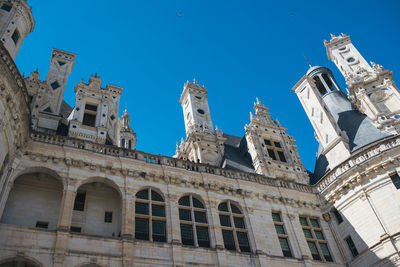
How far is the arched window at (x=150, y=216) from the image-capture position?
634 inches

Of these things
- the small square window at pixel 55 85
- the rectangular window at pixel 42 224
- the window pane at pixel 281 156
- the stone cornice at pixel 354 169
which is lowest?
the rectangular window at pixel 42 224

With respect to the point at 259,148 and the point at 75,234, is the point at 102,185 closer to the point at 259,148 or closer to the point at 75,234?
the point at 75,234

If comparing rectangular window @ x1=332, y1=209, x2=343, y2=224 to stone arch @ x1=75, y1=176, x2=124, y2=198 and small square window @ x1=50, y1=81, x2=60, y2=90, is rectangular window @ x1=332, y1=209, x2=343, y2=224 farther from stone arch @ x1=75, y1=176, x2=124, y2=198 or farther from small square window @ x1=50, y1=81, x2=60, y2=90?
small square window @ x1=50, y1=81, x2=60, y2=90

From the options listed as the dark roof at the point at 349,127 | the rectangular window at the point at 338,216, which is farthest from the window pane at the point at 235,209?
the dark roof at the point at 349,127

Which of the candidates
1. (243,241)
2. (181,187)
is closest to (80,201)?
(181,187)

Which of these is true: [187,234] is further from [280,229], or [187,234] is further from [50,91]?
[50,91]

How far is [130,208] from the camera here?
53.2ft

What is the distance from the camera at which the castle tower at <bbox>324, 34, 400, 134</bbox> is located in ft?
75.3

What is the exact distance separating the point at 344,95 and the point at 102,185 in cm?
2179

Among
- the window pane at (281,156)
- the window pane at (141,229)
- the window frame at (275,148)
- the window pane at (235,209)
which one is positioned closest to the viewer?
the window pane at (141,229)

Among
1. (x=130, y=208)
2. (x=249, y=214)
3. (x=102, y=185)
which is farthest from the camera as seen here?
(x=249, y=214)

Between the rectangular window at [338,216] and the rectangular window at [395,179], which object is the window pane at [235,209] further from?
the rectangular window at [395,179]

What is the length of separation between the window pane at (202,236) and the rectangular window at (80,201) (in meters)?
5.32

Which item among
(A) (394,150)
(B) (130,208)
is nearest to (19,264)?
(B) (130,208)
